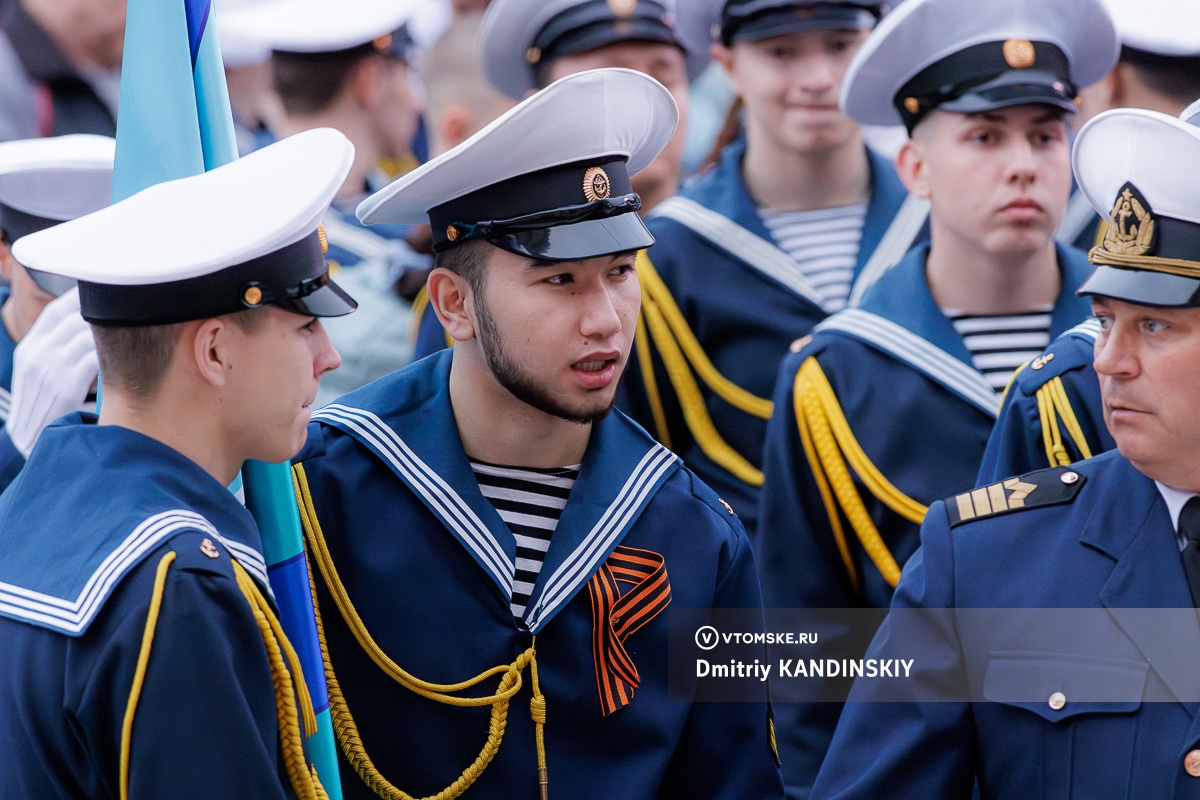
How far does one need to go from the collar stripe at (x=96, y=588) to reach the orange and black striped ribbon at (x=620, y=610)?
37.7 inches

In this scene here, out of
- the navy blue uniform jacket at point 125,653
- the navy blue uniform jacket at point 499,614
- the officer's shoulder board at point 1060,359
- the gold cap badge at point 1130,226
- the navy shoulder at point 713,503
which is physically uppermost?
the officer's shoulder board at point 1060,359

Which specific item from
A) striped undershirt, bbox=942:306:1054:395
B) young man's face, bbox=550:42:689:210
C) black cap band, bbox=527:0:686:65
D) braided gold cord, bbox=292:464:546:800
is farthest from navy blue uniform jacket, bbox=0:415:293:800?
black cap band, bbox=527:0:686:65

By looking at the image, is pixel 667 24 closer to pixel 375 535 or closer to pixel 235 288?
pixel 375 535

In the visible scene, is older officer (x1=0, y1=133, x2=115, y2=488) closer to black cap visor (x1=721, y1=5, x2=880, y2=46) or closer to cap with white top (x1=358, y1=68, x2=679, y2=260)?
cap with white top (x1=358, y1=68, x2=679, y2=260)

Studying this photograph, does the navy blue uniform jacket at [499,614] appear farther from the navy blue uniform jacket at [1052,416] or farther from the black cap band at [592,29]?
the black cap band at [592,29]

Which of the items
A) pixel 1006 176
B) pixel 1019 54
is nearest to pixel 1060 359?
pixel 1006 176

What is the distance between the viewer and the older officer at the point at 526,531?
324 centimetres

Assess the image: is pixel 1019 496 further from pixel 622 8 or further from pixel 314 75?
pixel 314 75

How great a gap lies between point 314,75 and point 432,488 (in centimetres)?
375

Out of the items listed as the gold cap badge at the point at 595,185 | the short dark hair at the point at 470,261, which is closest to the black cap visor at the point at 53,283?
the short dark hair at the point at 470,261

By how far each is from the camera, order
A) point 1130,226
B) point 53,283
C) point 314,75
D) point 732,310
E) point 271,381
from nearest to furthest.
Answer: point 271,381 < point 1130,226 < point 53,283 < point 732,310 < point 314,75

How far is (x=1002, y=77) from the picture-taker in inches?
169

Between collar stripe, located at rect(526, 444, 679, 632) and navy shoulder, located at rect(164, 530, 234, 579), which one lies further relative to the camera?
collar stripe, located at rect(526, 444, 679, 632)

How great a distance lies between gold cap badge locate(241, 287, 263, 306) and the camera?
2699mm
